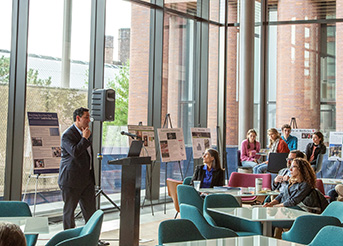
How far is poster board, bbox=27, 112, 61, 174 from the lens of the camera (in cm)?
627

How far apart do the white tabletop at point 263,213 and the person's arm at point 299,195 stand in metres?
0.61

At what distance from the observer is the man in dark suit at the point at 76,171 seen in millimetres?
5348

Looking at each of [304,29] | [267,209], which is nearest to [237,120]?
[304,29]

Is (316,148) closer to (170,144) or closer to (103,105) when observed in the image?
(170,144)

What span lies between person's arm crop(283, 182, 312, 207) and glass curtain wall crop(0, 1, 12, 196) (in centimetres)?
372

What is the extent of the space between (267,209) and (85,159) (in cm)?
211

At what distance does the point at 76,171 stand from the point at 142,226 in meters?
2.01

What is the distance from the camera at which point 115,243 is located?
19.4 feet

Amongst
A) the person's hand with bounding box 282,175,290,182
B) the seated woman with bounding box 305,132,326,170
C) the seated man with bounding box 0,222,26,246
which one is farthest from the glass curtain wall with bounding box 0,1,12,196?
the seated woman with bounding box 305,132,326,170

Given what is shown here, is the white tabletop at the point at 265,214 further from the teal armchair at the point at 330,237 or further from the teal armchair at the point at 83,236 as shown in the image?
the teal armchair at the point at 83,236

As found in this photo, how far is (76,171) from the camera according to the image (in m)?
5.40

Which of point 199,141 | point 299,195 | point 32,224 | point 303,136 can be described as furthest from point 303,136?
point 32,224

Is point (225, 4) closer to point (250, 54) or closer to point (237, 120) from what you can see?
point (250, 54)

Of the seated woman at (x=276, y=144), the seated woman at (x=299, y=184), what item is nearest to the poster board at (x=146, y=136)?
the seated woman at (x=276, y=144)
